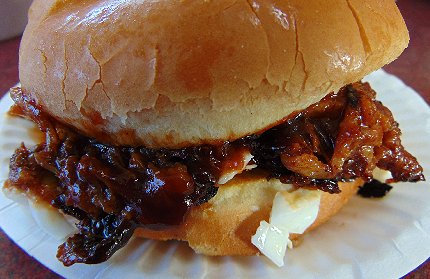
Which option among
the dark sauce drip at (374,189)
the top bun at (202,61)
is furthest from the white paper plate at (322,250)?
the top bun at (202,61)

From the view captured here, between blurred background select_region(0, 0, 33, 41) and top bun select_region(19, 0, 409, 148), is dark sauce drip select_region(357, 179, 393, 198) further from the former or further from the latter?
blurred background select_region(0, 0, 33, 41)

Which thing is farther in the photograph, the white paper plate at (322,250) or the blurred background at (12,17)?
the blurred background at (12,17)

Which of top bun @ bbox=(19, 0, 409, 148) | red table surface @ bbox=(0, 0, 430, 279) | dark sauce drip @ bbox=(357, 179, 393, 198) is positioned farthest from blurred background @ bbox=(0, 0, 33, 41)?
dark sauce drip @ bbox=(357, 179, 393, 198)

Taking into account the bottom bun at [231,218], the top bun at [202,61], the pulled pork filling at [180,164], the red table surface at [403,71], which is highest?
the top bun at [202,61]

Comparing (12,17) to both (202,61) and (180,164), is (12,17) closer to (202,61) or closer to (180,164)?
(180,164)

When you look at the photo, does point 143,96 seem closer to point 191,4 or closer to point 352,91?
point 191,4

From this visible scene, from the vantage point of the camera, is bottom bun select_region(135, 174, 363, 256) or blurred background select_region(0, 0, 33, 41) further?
blurred background select_region(0, 0, 33, 41)

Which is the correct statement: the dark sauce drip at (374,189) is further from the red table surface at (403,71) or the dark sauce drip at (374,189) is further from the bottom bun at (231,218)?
the bottom bun at (231,218)

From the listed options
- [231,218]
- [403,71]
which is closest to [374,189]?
[231,218]
